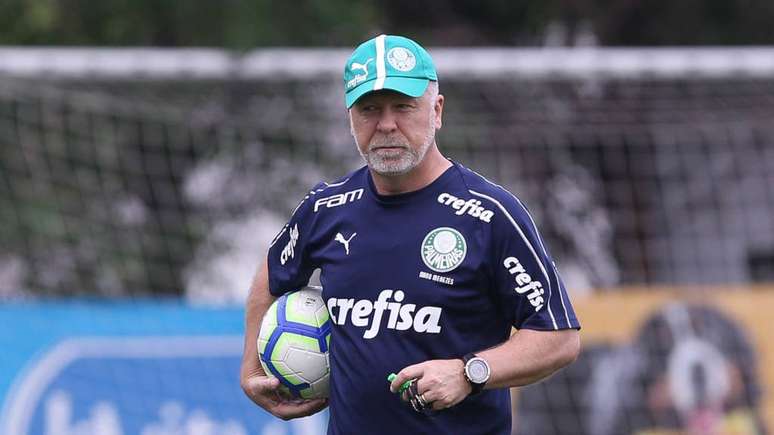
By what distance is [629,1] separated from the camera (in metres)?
11.6

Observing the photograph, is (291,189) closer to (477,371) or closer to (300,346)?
(300,346)

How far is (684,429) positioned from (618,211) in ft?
7.12

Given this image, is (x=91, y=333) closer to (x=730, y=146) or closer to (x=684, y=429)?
(x=684, y=429)

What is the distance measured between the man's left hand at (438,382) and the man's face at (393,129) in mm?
549

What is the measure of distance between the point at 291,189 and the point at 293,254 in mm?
5163

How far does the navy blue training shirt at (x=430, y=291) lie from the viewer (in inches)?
159

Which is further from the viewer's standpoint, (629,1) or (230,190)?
(629,1)

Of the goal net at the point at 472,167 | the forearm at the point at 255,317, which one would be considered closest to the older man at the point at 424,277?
the forearm at the point at 255,317

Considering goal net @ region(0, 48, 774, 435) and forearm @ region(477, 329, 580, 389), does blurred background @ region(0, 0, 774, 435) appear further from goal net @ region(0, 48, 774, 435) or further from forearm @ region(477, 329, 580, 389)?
forearm @ region(477, 329, 580, 389)

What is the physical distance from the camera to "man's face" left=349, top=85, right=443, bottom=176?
4.07 meters

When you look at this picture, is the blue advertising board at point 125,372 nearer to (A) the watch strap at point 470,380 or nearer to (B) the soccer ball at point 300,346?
(B) the soccer ball at point 300,346

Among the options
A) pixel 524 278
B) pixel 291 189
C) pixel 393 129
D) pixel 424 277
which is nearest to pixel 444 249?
pixel 424 277

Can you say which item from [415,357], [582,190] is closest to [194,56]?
[582,190]

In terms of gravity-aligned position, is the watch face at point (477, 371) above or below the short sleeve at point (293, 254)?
below
